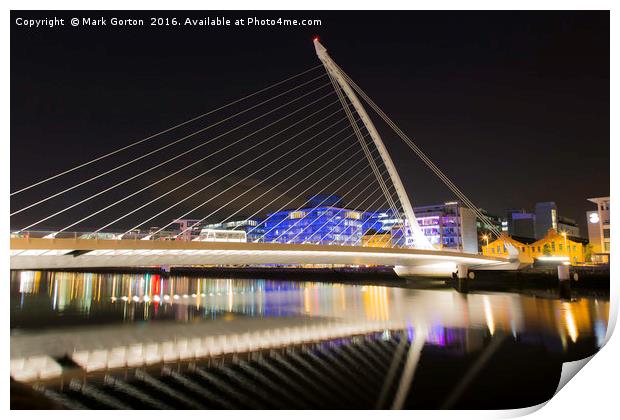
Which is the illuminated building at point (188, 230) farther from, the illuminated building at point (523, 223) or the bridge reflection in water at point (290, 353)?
the illuminated building at point (523, 223)

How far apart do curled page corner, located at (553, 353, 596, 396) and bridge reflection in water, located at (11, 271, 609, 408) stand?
130 millimetres

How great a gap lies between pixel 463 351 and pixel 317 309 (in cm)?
763

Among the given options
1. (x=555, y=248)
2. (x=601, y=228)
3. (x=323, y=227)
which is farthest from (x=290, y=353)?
(x=323, y=227)

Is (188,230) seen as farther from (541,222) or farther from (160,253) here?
(541,222)

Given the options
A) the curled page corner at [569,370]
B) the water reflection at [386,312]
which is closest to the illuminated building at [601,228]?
the water reflection at [386,312]

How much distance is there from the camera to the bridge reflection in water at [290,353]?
5938mm

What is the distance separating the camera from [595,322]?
38.6ft

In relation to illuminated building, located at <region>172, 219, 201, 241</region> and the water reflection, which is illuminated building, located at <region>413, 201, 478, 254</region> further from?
the water reflection

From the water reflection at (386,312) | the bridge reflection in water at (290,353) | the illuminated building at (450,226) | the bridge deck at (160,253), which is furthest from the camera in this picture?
the illuminated building at (450,226)

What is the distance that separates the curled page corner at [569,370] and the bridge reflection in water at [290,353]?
0.13 m

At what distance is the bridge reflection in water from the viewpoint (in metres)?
5.94

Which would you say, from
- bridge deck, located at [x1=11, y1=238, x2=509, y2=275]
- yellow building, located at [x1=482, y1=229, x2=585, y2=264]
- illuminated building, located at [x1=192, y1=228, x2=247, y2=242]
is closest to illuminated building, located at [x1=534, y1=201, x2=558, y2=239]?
yellow building, located at [x1=482, y1=229, x2=585, y2=264]
